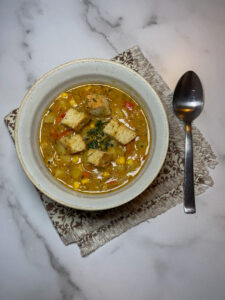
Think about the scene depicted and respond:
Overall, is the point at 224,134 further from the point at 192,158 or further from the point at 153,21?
the point at 153,21

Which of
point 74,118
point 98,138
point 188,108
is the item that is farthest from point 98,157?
point 188,108

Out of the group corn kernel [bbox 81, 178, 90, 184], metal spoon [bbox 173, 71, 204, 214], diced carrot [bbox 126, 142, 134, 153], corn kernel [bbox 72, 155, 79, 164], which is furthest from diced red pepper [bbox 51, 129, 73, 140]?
metal spoon [bbox 173, 71, 204, 214]

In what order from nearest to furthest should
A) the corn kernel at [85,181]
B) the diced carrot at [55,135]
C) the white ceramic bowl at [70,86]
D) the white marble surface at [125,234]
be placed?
the white ceramic bowl at [70,86] → the corn kernel at [85,181] → the diced carrot at [55,135] → the white marble surface at [125,234]

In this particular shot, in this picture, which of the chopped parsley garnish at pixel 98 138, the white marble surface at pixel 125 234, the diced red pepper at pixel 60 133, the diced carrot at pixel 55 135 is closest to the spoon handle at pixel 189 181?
the white marble surface at pixel 125 234

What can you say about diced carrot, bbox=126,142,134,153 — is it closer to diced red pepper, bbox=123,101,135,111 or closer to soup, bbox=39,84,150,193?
soup, bbox=39,84,150,193

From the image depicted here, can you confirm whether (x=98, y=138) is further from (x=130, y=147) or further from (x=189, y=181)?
(x=189, y=181)

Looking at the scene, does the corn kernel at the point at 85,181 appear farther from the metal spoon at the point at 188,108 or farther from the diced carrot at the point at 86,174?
the metal spoon at the point at 188,108
